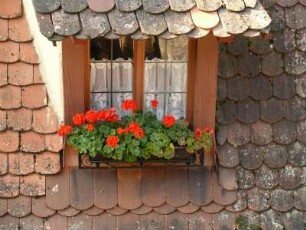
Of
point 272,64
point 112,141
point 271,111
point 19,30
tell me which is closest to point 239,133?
point 271,111

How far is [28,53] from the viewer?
13.3 ft

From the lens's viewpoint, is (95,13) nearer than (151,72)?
Yes

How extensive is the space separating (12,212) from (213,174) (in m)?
1.26

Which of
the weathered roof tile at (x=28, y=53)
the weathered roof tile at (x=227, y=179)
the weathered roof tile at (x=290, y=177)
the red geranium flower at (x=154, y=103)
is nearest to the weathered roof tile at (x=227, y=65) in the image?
the red geranium flower at (x=154, y=103)

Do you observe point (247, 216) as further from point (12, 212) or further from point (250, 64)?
point (12, 212)

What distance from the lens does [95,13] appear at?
354 centimetres

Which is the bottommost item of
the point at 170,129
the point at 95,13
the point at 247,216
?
the point at 247,216

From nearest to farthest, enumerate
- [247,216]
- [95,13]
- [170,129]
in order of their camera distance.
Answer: [95,13] < [170,129] < [247,216]

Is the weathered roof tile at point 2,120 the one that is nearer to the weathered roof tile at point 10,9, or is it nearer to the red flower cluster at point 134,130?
the weathered roof tile at point 10,9

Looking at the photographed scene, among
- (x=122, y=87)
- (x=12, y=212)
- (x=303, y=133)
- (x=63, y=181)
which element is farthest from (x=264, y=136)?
(x=12, y=212)

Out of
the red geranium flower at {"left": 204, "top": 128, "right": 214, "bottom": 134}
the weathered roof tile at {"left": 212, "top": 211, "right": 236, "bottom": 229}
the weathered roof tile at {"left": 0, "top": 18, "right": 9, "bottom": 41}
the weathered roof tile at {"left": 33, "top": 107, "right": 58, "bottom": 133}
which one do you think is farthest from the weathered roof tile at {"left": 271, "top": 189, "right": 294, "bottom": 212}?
the weathered roof tile at {"left": 0, "top": 18, "right": 9, "bottom": 41}

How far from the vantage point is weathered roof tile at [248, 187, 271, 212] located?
421 cm

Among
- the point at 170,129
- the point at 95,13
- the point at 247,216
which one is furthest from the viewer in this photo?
the point at 247,216

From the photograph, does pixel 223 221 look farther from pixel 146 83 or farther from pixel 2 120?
pixel 2 120
